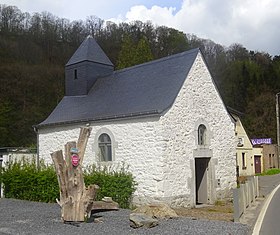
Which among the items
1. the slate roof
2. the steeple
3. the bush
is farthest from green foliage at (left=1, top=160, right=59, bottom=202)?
the steeple

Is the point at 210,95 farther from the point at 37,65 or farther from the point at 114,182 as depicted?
the point at 37,65

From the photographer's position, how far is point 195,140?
16.0 m

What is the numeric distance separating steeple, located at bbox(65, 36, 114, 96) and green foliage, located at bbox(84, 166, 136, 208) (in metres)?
6.96

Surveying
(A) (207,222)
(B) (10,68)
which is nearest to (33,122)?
(B) (10,68)

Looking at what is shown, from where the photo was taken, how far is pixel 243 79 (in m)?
58.2

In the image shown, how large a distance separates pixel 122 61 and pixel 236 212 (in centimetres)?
3533

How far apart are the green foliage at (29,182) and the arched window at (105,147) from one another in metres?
2.20

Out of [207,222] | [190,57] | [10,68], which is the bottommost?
[207,222]

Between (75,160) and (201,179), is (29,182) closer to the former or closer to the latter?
(75,160)

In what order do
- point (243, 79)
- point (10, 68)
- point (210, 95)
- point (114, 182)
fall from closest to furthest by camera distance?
point (114, 182) < point (210, 95) < point (10, 68) < point (243, 79)

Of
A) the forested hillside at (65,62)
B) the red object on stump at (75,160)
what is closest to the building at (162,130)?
the red object on stump at (75,160)

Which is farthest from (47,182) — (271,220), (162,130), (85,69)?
(271,220)

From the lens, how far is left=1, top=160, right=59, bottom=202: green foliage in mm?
16125

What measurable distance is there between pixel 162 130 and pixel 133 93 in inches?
125
